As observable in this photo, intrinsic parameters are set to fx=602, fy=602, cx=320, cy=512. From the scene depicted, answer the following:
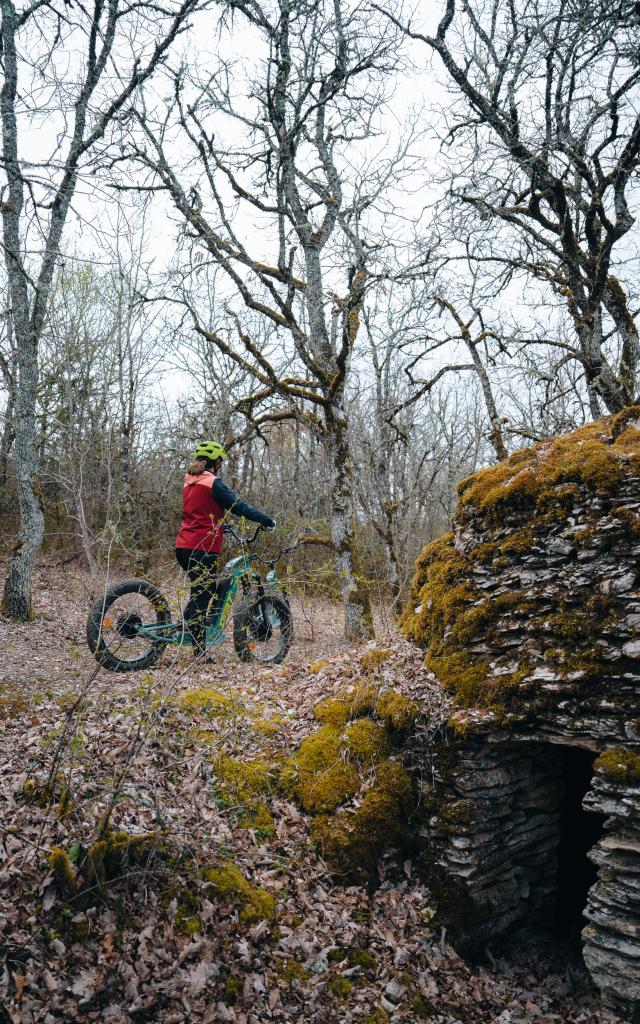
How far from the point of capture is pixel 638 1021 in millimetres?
3748

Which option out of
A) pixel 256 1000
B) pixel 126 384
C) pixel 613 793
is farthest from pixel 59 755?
pixel 126 384

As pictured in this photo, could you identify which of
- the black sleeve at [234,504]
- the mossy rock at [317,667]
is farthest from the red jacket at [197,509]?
the mossy rock at [317,667]

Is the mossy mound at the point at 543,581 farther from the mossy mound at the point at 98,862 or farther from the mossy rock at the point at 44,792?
the mossy rock at the point at 44,792

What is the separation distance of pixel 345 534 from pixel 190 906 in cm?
512

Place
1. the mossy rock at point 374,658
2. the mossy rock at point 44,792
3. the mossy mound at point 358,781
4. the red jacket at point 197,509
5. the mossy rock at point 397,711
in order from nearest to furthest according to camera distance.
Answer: the mossy rock at point 44,792
the mossy mound at point 358,781
the mossy rock at point 397,711
the mossy rock at point 374,658
the red jacket at point 197,509

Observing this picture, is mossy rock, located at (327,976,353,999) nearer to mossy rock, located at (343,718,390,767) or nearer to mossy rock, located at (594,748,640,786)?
mossy rock, located at (343,718,390,767)

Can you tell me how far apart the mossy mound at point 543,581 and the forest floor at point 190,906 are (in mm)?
546

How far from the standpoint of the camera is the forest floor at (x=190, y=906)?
9.91 ft

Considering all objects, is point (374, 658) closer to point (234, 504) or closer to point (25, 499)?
point (234, 504)

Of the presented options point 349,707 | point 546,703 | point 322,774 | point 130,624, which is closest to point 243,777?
point 322,774

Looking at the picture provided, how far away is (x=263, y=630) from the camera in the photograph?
671 cm

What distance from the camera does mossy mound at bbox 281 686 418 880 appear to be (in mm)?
4445

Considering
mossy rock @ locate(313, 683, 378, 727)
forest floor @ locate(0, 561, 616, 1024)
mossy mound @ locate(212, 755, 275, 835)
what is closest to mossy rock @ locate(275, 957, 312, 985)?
forest floor @ locate(0, 561, 616, 1024)

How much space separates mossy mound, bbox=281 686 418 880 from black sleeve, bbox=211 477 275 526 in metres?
1.87
